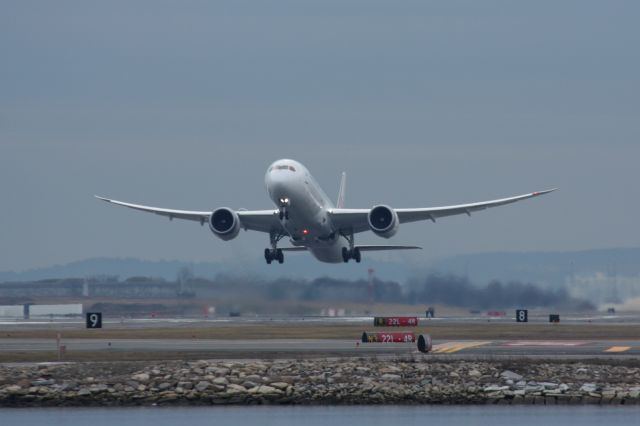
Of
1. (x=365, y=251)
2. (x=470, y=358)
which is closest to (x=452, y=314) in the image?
(x=365, y=251)

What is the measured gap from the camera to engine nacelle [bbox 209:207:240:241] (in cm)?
7150

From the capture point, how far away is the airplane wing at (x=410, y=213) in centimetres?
7188

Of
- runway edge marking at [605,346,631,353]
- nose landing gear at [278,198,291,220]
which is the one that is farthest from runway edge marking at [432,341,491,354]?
nose landing gear at [278,198,291,220]

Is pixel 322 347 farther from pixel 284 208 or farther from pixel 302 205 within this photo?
pixel 302 205

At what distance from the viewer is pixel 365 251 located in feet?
247

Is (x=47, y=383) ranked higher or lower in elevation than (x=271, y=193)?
lower

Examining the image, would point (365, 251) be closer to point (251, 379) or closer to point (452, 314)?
point (452, 314)

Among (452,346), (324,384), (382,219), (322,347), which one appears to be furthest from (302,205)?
(324,384)

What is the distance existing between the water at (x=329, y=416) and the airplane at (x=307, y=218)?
27516 millimetres

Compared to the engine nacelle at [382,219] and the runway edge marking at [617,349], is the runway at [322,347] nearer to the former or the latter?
the runway edge marking at [617,349]

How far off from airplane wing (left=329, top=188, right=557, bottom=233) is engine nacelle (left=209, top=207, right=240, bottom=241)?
5.24m

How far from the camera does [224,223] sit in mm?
71688

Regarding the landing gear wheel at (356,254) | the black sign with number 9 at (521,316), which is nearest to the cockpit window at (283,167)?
the landing gear wheel at (356,254)

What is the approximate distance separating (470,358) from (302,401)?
7.82m
